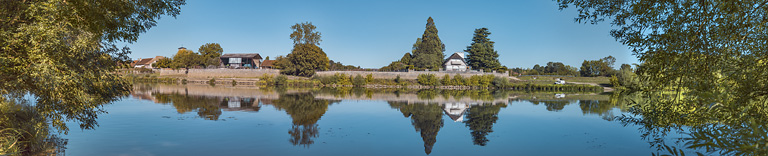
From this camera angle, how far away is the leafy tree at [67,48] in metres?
5.51

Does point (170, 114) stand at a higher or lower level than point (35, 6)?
lower

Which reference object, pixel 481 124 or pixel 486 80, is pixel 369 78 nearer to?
pixel 486 80

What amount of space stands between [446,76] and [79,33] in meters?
44.8

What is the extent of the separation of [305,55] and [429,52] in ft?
61.3

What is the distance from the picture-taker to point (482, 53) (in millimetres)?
57969

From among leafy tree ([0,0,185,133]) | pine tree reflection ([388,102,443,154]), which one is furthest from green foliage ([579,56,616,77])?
leafy tree ([0,0,185,133])

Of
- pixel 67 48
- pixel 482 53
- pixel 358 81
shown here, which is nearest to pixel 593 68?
pixel 482 53

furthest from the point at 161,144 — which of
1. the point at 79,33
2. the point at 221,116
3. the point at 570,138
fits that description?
the point at 570,138

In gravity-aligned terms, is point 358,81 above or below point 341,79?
below

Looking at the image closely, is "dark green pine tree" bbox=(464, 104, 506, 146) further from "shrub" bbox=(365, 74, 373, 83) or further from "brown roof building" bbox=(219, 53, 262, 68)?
"brown roof building" bbox=(219, 53, 262, 68)

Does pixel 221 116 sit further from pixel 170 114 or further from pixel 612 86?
pixel 612 86

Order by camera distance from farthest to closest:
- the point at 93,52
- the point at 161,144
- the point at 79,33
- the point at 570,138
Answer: the point at 570,138, the point at 161,144, the point at 93,52, the point at 79,33

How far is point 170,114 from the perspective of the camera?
1571 centimetres

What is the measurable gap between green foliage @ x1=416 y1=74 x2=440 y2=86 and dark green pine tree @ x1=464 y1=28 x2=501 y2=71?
10.3m
